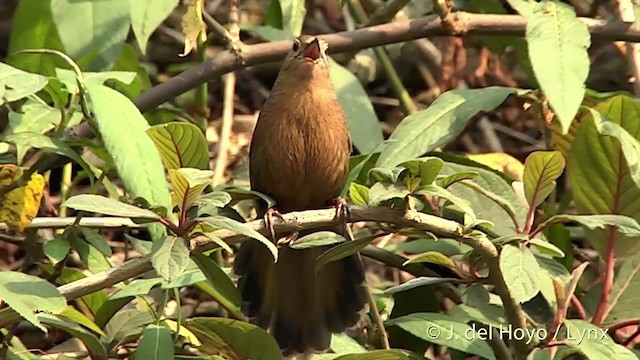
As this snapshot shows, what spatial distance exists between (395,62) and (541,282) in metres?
2.29

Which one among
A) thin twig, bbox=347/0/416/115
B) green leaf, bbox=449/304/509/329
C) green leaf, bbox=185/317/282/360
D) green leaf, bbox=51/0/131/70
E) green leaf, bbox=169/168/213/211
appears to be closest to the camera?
green leaf, bbox=169/168/213/211

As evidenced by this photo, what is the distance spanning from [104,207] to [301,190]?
109 cm

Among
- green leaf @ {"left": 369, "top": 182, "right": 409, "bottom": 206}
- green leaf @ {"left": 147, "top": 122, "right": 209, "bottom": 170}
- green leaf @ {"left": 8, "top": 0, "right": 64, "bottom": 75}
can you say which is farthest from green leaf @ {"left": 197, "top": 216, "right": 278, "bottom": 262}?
green leaf @ {"left": 8, "top": 0, "right": 64, "bottom": 75}

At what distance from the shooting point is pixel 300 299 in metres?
2.82

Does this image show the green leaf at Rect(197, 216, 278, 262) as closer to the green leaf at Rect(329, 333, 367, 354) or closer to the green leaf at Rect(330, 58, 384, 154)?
the green leaf at Rect(329, 333, 367, 354)

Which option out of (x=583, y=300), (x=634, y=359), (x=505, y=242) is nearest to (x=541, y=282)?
(x=505, y=242)

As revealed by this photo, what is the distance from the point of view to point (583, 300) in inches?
112

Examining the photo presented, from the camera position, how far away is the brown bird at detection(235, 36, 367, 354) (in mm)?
2734

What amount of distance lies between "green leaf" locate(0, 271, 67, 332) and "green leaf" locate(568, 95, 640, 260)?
4.15 ft

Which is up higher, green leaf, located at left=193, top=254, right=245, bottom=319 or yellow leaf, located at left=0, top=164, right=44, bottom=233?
yellow leaf, located at left=0, top=164, right=44, bottom=233

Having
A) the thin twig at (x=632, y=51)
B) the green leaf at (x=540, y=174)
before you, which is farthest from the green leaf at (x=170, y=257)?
the thin twig at (x=632, y=51)

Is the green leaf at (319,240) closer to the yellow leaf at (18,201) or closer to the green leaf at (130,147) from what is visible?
Result: the green leaf at (130,147)

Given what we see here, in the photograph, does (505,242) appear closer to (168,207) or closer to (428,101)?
(168,207)

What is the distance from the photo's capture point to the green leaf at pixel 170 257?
1.85 meters
